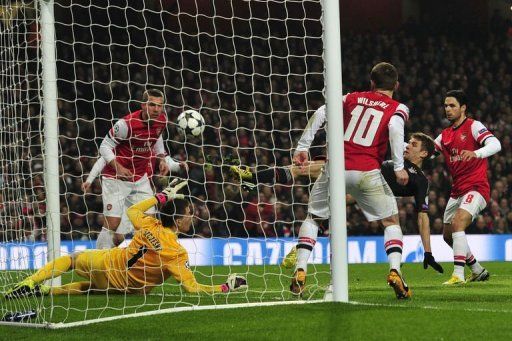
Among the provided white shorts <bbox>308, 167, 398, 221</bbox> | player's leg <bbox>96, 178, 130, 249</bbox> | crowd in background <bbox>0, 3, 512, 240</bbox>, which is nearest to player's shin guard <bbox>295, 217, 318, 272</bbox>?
white shorts <bbox>308, 167, 398, 221</bbox>

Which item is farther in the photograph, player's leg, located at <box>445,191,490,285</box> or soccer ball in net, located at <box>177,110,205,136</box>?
player's leg, located at <box>445,191,490,285</box>

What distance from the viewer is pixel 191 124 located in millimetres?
9828

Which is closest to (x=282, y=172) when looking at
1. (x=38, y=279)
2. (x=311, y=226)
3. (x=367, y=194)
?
(x=311, y=226)

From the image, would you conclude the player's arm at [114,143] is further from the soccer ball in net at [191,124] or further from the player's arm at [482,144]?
the player's arm at [482,144]

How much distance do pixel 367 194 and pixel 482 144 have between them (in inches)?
109

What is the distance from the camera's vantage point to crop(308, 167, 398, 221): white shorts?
7879 mm

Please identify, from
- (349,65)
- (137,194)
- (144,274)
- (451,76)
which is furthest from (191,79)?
(144,274)

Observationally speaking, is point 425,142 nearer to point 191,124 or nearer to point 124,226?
point 191,124

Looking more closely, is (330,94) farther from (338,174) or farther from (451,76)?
(451,76)

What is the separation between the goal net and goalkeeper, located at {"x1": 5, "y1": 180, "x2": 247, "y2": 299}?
0.13m

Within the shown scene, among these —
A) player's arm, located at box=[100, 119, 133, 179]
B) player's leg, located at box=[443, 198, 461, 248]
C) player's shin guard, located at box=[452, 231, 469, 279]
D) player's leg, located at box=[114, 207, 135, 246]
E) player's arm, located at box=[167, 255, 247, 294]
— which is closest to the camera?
player's arm, located at box=[167, 255, 247, 294]

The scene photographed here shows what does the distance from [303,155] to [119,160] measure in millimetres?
3254

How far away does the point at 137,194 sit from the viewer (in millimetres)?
10789

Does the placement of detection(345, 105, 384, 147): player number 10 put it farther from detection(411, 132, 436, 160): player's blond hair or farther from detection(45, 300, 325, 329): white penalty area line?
detection(411, 132, 436, 160): player's blond hair
